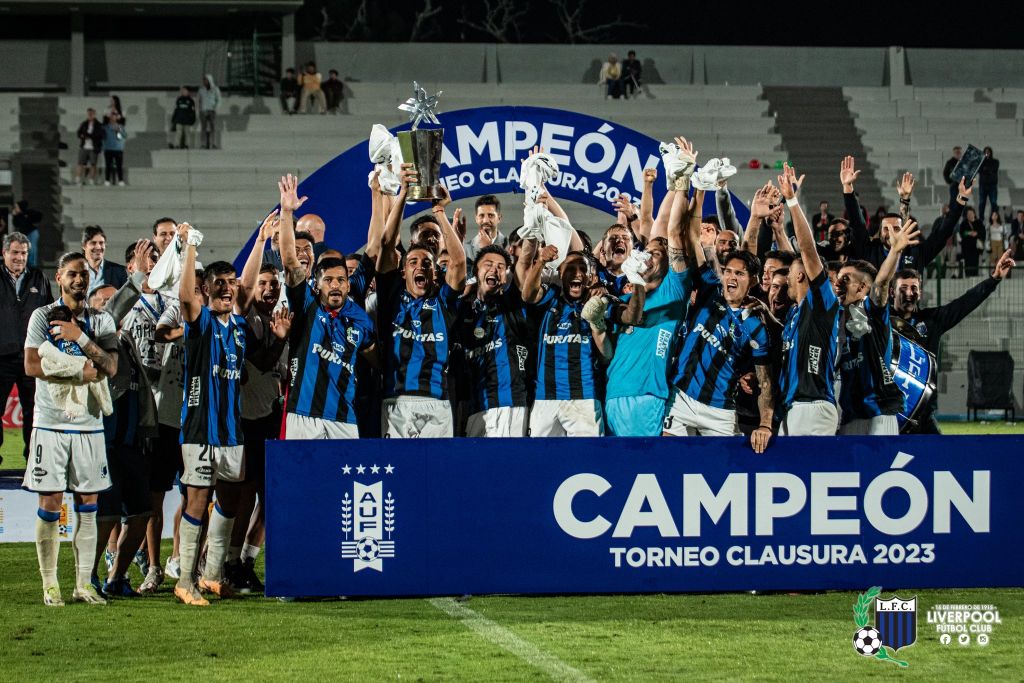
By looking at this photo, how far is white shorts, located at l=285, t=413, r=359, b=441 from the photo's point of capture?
7750 mm

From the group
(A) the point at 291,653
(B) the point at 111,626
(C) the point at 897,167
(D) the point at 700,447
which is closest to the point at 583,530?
(D) the point at 700,447

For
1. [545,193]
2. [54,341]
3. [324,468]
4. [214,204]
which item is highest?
[214,204]

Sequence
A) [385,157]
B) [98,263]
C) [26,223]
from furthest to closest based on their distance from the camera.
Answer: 1. [26,223]
2. [98,263]
3. [385,157]

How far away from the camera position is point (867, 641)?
255 inches

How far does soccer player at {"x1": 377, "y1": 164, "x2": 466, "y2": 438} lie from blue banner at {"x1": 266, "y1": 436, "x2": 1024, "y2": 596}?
1.74ft

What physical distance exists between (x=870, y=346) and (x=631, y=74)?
22.8 m

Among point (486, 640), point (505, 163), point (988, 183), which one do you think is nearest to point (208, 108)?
point (988, 183)

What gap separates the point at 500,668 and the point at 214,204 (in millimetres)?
22205

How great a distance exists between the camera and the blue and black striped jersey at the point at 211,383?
7.67 metres

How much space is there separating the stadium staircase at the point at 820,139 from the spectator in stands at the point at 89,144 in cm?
1396

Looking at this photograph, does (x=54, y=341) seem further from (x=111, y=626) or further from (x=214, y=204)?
(x=214, y=204)

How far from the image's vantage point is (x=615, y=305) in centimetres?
816

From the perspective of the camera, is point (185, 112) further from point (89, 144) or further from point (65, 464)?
point (65, 464)

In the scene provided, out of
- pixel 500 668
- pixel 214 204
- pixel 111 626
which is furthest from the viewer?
pixel 214 204
